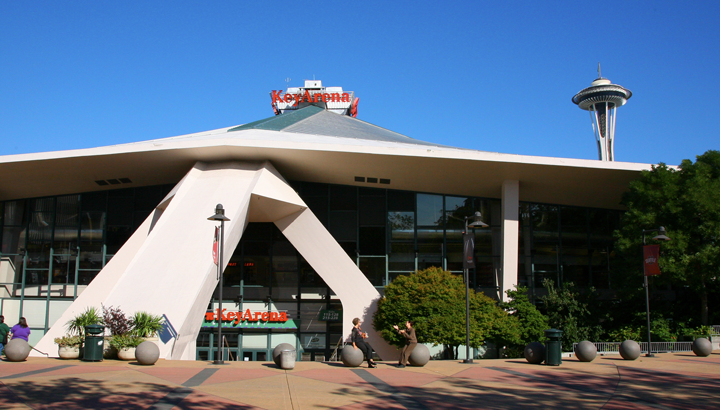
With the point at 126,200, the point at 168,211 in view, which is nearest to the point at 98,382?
the point at 168,211

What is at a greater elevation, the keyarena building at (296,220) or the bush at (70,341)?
the keyarena building at (296,220)

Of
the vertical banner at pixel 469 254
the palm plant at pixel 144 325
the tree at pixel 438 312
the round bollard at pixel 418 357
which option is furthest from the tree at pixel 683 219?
the palm plant at pixel 144 325

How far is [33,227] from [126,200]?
5.36 meters

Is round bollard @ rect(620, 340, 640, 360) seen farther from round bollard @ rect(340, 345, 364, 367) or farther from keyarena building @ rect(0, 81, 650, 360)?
round bollard @ rect(340, 345, 364, 367)

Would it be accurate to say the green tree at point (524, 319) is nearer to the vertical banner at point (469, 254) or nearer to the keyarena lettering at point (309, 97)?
the vertical banner at point (469, 254)

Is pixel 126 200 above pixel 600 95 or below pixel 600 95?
below

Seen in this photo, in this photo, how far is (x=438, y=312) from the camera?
21875 mm

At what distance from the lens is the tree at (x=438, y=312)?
21.6 meters

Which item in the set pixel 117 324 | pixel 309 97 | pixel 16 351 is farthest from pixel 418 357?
pixel 309 97

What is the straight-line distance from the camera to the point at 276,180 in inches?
1011

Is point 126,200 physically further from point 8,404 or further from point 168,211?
point 8,404

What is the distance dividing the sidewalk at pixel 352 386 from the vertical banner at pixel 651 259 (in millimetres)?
3752

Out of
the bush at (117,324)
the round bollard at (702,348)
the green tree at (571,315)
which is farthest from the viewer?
the green tree at (571,315)

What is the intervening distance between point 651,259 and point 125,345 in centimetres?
1737
